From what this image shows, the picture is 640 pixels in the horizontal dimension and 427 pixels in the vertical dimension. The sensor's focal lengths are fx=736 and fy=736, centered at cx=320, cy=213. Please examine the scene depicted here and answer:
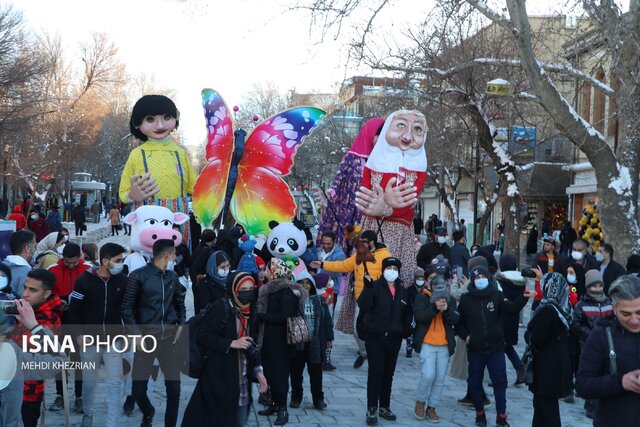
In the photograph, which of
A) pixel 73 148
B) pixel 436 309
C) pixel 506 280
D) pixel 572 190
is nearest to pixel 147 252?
pixel 436 309

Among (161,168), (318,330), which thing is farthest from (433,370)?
(161,168)

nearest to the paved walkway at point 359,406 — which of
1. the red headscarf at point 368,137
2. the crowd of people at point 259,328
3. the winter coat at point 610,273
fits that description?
the crowd of people at point 259,328

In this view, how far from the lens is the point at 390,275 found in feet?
23.6

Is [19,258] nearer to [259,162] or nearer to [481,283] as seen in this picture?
[481,283]

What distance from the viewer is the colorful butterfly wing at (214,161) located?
12.4 meters

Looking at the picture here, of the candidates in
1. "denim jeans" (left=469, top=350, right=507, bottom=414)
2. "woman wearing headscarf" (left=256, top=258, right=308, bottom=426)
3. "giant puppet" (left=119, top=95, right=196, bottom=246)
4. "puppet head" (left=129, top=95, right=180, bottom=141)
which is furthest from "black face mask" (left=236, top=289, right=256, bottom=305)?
"puppet head" (left=129, top=95, right=180, bottom=141)

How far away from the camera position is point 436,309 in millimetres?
7164

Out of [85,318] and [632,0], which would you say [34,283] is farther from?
[632,0]

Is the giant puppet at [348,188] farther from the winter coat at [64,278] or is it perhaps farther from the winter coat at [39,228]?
the winter coat at [39,228]

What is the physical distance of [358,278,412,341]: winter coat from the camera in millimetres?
7086

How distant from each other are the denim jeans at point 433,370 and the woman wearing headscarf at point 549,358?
1099 millimetres

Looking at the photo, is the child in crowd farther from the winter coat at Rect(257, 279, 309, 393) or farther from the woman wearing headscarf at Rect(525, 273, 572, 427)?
the woman wearing headscarf at Rect(525, 273, 572, 427)

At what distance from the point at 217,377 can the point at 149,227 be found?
3.73 m

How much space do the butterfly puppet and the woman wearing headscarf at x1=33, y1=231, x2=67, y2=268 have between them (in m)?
3.60
